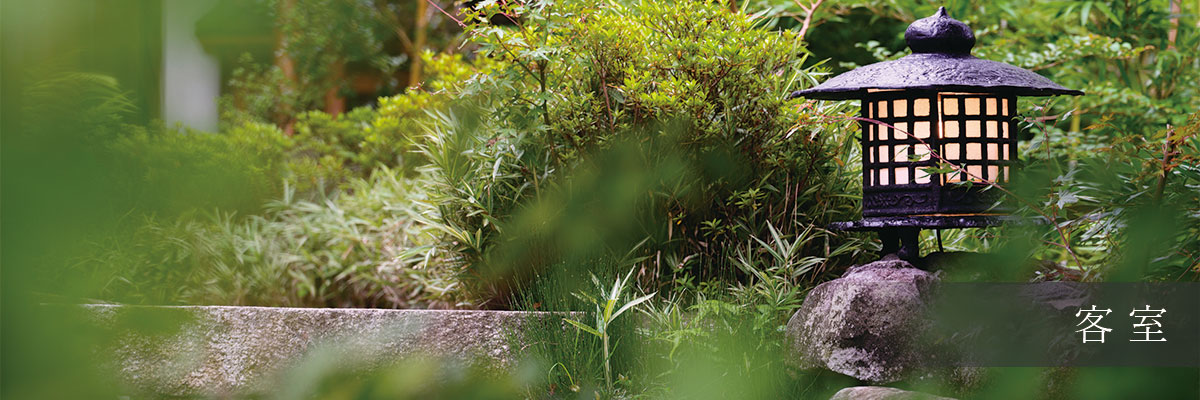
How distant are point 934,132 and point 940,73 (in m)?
0.19

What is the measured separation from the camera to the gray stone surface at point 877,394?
2337mm

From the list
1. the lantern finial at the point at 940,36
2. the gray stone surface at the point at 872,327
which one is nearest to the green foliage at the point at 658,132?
the lantern finial at the point at 940,36

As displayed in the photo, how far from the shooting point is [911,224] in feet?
8.92

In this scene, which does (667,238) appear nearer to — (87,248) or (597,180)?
(597,180)

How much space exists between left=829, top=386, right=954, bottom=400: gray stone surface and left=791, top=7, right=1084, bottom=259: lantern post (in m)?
0.52

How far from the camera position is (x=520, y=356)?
2.89 m

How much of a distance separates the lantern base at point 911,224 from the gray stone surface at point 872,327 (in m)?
0.15

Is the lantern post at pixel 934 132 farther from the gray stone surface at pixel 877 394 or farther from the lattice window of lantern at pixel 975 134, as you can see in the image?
the gray stone surface at pixel 877 394

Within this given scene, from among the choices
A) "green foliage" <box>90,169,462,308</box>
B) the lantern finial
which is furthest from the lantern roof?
"green foliage" <box>90,169,462,308</box>

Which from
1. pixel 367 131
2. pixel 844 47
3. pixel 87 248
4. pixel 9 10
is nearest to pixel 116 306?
pixel 87 248

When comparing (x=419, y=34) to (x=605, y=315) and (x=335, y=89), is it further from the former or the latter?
(x=605, y=315)

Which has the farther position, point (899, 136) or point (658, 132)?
point (658, 132)
